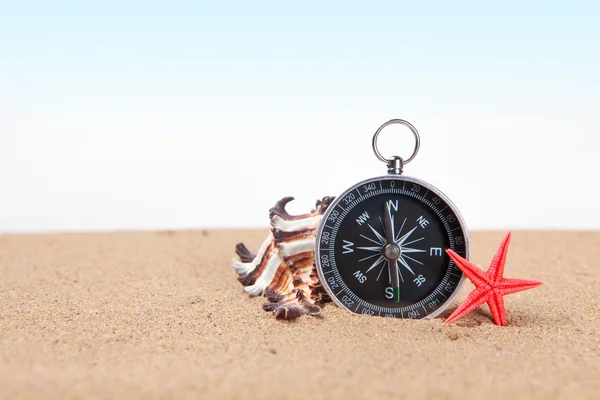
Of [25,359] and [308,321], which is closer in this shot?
[25,359]

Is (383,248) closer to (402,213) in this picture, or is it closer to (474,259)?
(402,213)

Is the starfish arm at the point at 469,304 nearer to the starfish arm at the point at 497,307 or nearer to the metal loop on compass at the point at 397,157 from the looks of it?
the starfish arm at the point at 497,307

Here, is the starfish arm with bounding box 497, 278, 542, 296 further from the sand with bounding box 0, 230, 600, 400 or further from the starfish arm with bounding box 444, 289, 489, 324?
the sand with bounding box 0, 230, 600, 400

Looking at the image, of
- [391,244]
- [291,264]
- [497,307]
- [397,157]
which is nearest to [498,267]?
[497,307]

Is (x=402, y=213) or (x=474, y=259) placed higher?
(x=402, y=213)

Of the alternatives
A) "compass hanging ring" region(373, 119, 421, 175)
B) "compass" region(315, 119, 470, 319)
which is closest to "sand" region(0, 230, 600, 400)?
"compass" region(315, 119, 470, 319)

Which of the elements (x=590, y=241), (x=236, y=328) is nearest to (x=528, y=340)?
(x=236, y=328)

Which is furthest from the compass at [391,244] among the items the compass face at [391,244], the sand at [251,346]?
the sand at [251,346]
